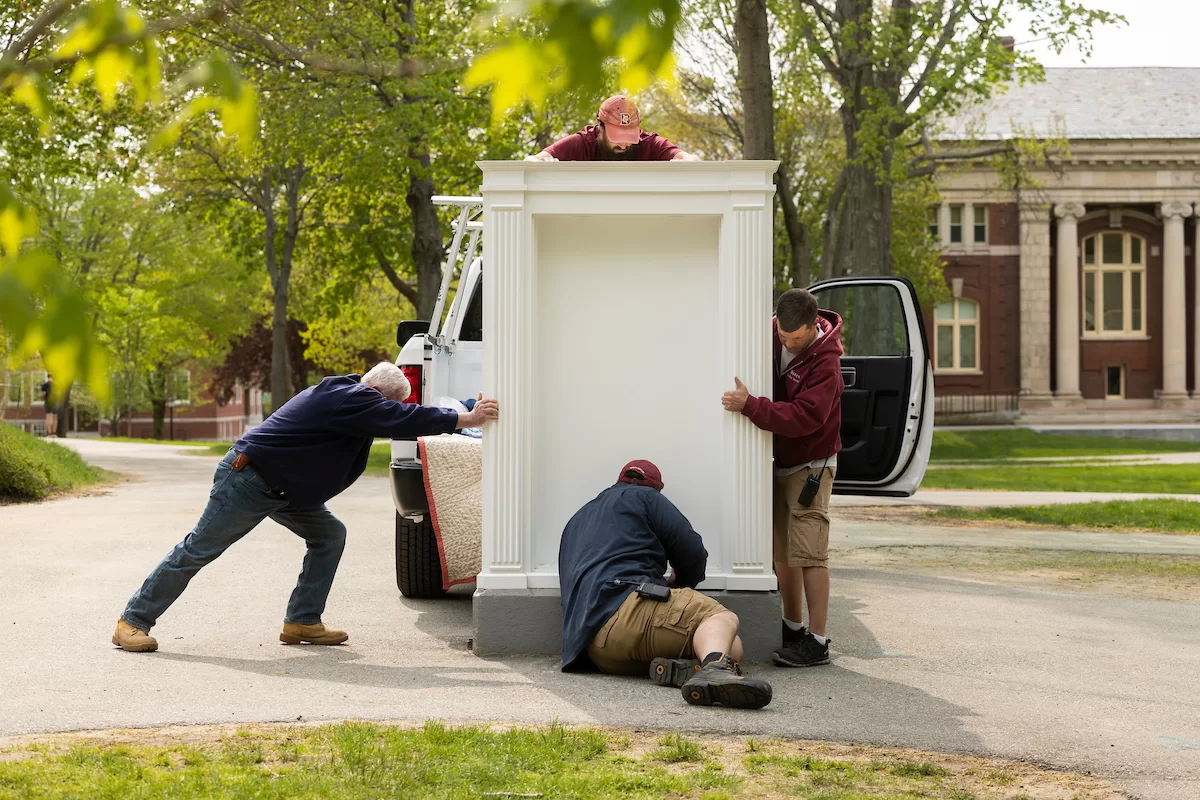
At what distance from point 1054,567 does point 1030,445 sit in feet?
85.4

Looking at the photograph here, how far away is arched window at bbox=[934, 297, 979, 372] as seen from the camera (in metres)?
49.7

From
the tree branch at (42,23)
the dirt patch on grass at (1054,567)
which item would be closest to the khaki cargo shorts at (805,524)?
the dirt patch on grass at (1054,567)

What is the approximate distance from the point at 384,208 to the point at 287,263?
3.99m

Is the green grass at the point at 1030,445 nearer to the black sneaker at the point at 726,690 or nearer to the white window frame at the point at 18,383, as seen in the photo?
the black sneaker at the point at 726,690

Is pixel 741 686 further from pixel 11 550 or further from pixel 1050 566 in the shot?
pixel 11 550

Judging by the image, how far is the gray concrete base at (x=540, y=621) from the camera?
22.1 ft

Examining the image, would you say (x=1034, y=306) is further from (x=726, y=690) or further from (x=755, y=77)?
(x=726, y=690)

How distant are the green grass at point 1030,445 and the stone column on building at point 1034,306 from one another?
6.55m

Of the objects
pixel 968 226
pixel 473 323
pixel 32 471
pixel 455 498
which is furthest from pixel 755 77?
pixel 968 226

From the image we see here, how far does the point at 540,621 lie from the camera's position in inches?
266

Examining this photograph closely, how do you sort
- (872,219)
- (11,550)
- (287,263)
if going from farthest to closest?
(287,263) < (872,219) < (11,550)

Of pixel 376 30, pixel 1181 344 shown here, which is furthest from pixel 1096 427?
pixel 376 30

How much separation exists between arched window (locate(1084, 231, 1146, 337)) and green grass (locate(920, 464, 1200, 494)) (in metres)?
24.4

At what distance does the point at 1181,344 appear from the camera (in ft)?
159
